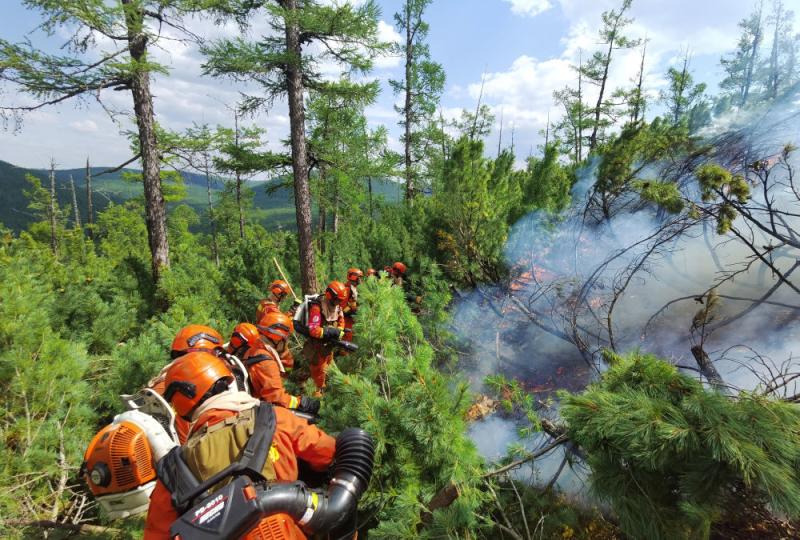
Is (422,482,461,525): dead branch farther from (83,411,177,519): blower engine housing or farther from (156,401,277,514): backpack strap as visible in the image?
(83,411,177,519): blower engine housing

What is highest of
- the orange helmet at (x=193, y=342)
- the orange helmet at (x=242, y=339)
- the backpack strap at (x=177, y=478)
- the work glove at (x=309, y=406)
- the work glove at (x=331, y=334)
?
the orange helmet at (x=193, y=342)

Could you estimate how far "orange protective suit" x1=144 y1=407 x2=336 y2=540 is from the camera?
60.6 inches

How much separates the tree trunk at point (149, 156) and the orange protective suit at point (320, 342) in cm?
359

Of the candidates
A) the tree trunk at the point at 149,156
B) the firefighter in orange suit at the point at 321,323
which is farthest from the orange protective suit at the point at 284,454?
the tree trunk at the point at 149,156

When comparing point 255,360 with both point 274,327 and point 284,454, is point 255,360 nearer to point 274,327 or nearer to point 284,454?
point 274,327

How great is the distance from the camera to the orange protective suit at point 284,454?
1.54m

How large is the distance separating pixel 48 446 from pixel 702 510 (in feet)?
12.8

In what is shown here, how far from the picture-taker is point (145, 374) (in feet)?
10.8

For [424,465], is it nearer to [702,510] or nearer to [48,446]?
[702,510]

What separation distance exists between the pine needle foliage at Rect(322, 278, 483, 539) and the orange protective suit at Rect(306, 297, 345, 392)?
2.92m

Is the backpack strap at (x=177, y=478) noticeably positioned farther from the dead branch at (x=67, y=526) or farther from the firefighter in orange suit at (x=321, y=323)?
the firefighter in orange suit at (x=321, y=323)

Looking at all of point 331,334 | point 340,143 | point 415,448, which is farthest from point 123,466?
point 340,143

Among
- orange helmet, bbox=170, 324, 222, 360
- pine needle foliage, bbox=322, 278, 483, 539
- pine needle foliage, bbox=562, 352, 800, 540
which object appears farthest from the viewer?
orange helmet, bbox=170, 324, 222, 360

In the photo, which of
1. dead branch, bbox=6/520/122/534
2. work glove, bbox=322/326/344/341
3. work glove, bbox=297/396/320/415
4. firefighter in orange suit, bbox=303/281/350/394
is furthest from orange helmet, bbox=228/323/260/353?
dead branch, bbox=6/520/122/534
